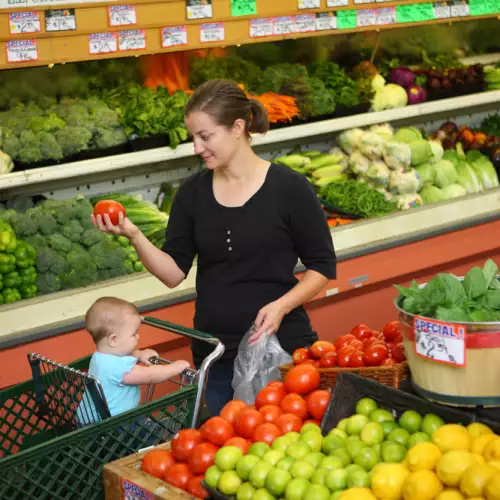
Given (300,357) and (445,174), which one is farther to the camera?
(445,174)

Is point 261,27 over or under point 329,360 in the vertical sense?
over

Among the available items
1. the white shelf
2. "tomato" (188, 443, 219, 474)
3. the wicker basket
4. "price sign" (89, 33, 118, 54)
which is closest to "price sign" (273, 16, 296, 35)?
the white shelf

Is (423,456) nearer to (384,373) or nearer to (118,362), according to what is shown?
(384,373)

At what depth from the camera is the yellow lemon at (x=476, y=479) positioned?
2037 mm

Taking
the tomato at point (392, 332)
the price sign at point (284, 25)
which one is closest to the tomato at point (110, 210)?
the tomato at point (392, 332)

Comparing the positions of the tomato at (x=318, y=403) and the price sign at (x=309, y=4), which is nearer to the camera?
the tomato at (x=318, y=403)

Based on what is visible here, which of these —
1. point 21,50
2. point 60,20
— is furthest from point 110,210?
point 60,20

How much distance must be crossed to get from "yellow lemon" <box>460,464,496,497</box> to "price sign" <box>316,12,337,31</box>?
3.97 meters

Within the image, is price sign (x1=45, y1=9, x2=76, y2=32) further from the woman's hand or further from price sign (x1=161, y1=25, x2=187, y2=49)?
the woman's hand

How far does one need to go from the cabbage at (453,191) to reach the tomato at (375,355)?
3679 mm

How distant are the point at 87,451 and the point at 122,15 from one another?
2.81 m

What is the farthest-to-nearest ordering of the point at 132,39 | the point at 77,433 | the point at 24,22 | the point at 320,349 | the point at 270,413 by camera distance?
the point at 132,39, the point at 24,22, the point at 320,349, the point at 270,413, the point at 77,433

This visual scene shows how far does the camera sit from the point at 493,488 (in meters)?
1.99

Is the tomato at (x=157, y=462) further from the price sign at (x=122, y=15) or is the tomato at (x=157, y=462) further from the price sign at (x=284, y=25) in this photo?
the price sign at (x=284, y=25)
